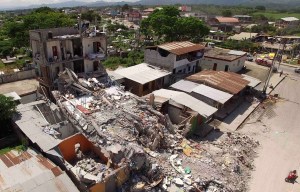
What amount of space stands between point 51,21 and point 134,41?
2288 centimetres

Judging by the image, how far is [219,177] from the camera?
19.1m

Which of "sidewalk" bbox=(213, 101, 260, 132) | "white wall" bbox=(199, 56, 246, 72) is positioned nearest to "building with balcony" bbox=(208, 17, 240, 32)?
"white wall" bbox=(199, 56, 246, 72)

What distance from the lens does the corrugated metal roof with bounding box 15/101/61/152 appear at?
18641mm

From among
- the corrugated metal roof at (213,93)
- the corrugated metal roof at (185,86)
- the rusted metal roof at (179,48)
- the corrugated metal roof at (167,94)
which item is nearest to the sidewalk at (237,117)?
the corrugated metal roof at (213,93)

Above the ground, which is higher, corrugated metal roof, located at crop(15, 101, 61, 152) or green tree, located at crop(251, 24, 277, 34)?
green tree, located at crop(251, 24, 277, 34)

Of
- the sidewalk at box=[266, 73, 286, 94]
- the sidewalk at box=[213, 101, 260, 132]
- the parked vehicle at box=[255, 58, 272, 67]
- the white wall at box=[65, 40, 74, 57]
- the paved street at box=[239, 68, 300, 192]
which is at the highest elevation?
the white wall at box=[65, 40, 74, 57]

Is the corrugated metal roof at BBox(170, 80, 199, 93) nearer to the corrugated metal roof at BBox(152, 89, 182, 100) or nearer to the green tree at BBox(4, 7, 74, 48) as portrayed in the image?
the corrugated metal roof at BBox(152, 89, 182, 100)

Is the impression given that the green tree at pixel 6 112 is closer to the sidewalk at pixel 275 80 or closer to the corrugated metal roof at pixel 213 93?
the corrugated metal roof at pixel 213 93

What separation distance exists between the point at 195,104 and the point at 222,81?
8.13 metres

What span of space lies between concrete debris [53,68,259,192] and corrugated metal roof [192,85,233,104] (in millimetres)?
4322

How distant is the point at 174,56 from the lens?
35.4m

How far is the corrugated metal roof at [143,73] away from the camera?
3133 centimetres

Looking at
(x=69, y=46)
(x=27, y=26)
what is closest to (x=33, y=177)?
(x=69, y=46)

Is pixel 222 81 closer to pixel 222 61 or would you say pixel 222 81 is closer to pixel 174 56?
pixel 174 56
